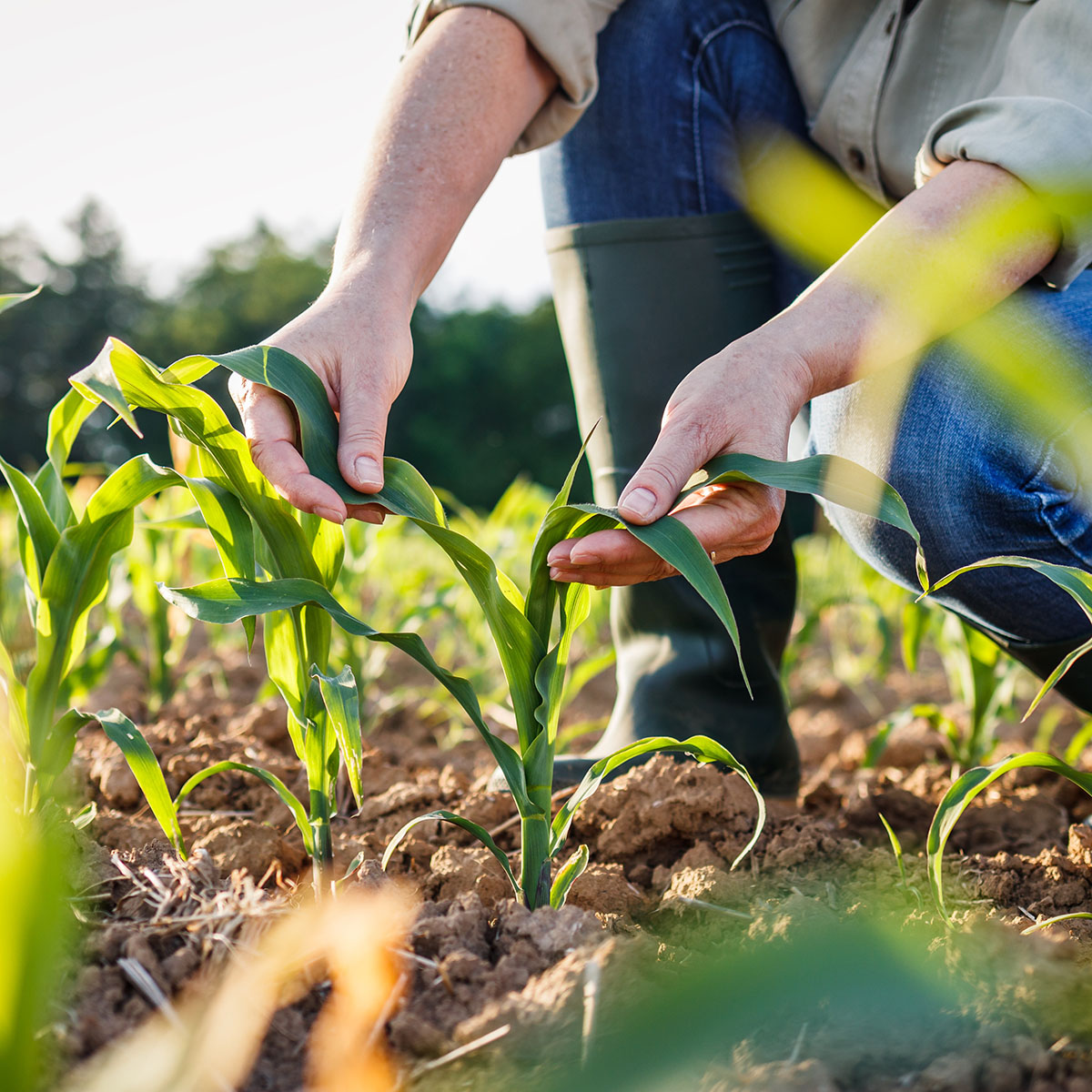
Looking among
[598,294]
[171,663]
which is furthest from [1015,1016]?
[171,663]

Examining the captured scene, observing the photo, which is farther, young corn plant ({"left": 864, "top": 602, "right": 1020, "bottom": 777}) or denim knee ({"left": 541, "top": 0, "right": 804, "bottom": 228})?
young corn plant ({"left": 864, "top": 602, "right": 1020, "bottom": 777})

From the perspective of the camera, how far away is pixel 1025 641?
4.16 ft

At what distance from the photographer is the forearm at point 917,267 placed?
0.95 meters

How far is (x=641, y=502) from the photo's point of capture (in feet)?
2.51

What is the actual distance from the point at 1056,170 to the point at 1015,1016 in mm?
771

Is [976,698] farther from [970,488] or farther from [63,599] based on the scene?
[63,599]

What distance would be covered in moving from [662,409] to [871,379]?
1.17ft

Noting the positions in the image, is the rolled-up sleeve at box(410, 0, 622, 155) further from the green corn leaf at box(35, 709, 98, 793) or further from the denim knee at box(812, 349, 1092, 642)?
the green corn leaf at box(35, 709, 98, 793)

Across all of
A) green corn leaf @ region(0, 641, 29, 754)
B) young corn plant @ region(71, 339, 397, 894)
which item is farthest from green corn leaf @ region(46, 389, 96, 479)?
green corn leaf @ region(0, 641, 29, 754)

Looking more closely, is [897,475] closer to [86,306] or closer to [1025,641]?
[1025,641]

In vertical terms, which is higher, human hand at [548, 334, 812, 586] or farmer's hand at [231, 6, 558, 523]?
farmer's hand at [231, 6, 558, 523]

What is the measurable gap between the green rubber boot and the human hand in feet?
1.65

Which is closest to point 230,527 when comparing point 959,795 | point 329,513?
point 329,513

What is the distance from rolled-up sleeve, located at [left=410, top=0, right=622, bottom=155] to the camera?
3.97 ft
